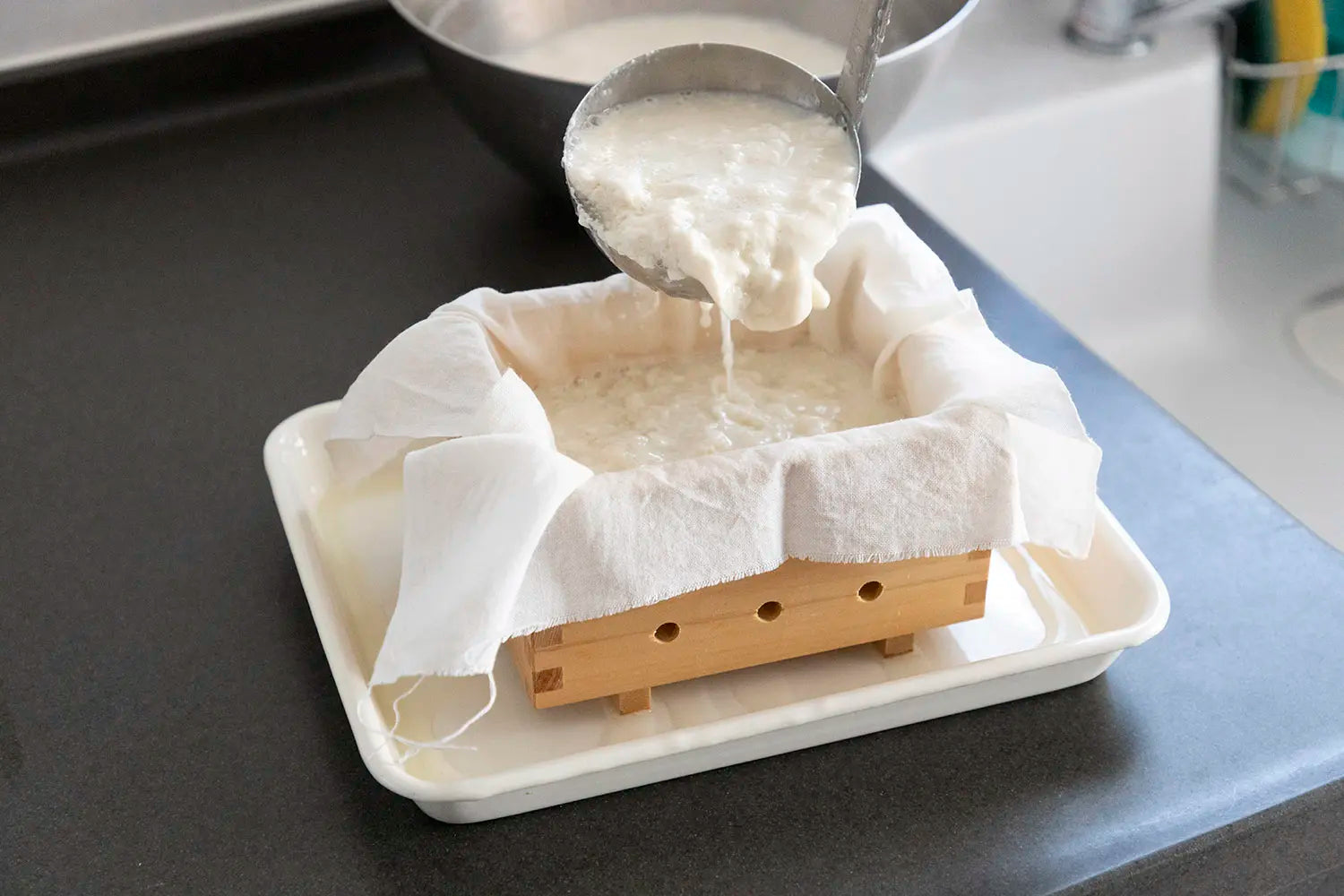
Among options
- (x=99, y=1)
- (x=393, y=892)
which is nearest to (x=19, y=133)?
(x=99, y=1)

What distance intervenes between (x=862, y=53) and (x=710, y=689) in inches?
12.6

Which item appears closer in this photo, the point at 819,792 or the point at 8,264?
the point at 819,792

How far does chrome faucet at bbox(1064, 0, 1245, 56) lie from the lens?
48.8 inches

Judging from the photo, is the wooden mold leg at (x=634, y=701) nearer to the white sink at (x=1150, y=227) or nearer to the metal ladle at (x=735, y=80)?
the metal ladle at (x=735, y=80)

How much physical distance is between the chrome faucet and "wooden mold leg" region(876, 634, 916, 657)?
782 mm

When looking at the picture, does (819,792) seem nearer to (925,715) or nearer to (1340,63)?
(925,715)

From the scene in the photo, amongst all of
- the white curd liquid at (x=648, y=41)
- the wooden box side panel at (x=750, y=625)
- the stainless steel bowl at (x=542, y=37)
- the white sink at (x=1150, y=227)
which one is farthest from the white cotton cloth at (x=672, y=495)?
the white sink at (x=1150, y=227)

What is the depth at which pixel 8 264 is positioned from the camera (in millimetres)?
1029

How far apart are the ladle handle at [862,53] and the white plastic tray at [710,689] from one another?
0.25 metres

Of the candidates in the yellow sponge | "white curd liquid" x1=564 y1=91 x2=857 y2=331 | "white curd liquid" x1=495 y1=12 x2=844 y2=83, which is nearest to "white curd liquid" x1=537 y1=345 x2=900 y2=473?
"white curd liquid" x1=564 y1=91 x2=857 y2=331

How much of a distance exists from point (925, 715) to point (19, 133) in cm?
Result: 86

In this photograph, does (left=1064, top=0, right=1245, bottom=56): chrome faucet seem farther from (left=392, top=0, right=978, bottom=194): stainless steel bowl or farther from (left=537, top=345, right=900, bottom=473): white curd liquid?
(left=537, top=345, right=900, bottom=473): white curd liquid

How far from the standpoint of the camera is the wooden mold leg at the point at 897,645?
0.69 m

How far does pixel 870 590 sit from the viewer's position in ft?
2.16
